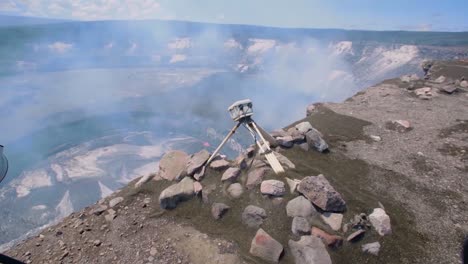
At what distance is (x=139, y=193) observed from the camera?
7.45 meters

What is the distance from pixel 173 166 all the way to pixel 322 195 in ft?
13.1

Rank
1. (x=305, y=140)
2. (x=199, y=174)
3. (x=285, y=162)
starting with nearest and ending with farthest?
(x=199, y=174) → (x=285, y=162) → (x=305, y=140)

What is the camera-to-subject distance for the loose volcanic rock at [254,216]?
6.04 m

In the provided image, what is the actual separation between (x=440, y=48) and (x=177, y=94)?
4693 cm

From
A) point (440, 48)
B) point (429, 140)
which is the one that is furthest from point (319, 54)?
point (429, 140)

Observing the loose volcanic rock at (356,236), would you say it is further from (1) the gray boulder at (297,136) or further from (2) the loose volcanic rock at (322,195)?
(1) the gray boulder at (297,136)

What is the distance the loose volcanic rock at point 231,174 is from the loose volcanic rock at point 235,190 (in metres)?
0.19

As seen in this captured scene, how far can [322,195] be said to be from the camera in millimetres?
6141

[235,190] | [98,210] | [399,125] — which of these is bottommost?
[399,125]

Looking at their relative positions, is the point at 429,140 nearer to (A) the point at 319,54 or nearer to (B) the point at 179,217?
(B) the point at 179,217

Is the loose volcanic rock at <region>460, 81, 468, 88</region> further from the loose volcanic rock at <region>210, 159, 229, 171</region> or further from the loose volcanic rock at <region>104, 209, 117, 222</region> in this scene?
the loose volcanic rock at <region>104, 209, 117, 222</region>

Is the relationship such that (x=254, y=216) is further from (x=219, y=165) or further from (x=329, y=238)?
(x=219, y=165)

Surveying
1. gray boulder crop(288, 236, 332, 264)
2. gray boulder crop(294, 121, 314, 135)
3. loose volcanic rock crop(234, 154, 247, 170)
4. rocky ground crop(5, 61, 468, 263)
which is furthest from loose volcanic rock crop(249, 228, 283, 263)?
gray boulder crop(294, 121, 314, 135)

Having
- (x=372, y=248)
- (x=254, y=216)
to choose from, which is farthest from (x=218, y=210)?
(x=372, y=248)
